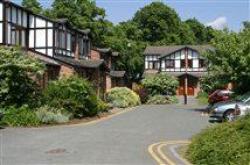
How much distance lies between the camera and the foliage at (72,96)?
3077 cm

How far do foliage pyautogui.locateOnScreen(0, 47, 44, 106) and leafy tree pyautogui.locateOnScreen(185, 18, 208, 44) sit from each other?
78.9 metres

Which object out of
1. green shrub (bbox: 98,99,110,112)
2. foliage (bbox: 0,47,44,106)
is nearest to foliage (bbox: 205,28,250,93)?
green shrub (bbox: 98,99,110,112)

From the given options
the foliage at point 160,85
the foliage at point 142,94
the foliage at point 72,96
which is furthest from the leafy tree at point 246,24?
the foliage at point 160,85

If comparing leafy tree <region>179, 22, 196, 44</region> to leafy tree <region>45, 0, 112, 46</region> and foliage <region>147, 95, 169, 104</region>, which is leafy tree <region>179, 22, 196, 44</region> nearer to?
leafy tree <region>45, 0, 112, 46</region>

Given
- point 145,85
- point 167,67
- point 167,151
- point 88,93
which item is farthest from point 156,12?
point 167,151

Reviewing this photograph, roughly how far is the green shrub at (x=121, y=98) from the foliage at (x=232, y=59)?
37.0ft

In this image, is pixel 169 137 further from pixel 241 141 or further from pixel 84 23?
pixel 84 23

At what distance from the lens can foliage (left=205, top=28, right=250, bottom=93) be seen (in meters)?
35.6

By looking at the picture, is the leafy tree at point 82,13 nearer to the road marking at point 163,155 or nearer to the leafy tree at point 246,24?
the leafy tree at point 246,24

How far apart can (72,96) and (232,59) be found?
35.6ft

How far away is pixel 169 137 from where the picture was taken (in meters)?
22.0

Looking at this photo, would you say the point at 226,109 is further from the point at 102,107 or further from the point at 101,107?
the point at 102,107

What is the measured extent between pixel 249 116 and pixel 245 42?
70.9ft

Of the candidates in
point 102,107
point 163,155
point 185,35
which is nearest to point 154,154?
point 163,155
